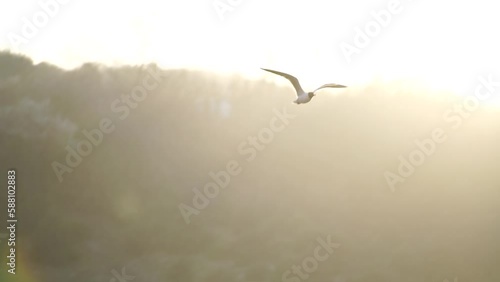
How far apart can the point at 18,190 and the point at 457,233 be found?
229ft

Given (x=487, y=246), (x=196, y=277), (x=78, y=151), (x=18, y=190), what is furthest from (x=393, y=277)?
(x=18, y=190)

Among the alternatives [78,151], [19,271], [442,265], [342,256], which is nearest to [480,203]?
[442,265]

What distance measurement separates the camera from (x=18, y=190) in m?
130

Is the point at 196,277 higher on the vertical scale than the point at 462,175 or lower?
lower

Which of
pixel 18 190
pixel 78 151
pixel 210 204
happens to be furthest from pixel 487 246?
pixel 18 190

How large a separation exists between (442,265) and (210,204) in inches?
1471

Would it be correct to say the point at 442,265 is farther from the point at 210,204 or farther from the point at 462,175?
the point at 210,204

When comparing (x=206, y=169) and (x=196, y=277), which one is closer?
(x=196, y=277)

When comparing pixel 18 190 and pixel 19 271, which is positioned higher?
pixel 18 190

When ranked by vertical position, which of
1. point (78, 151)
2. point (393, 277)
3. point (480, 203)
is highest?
point (78, 151)

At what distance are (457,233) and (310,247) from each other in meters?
24.5

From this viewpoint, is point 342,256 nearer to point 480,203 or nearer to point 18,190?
point 480,203

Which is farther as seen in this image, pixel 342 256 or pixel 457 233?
pixel 457 233

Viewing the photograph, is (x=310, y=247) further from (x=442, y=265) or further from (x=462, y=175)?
(x=462, y=175)
